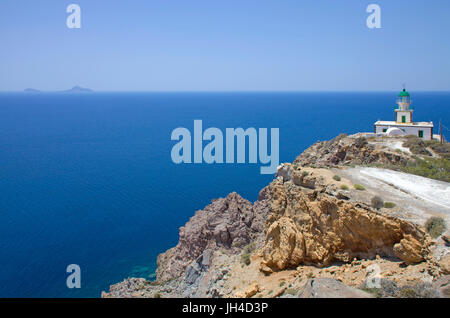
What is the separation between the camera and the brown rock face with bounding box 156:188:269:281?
2567 cm

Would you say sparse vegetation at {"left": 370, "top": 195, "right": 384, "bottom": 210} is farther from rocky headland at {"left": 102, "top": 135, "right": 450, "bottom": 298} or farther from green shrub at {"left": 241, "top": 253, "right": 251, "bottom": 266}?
green shrub at {"left": 241, "top": 253, "right": 251, "bottom": 266}

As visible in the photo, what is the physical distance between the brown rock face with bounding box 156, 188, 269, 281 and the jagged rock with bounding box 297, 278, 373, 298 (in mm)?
14955

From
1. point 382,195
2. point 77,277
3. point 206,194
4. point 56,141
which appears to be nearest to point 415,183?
point 382,195

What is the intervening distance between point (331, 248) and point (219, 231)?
12.0 meters

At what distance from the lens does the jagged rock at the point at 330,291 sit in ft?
28.7

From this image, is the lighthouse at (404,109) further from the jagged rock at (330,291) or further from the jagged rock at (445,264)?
the jagged rock at (330,291)

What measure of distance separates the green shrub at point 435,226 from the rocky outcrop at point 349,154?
33.9ft

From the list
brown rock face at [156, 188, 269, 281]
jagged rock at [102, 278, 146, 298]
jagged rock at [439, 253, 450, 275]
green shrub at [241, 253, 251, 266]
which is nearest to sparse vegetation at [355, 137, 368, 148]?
brown rock face at [156, 188, 269, 281]

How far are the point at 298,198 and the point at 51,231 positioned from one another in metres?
30.7

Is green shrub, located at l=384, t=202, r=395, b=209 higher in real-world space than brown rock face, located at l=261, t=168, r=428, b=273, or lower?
higher

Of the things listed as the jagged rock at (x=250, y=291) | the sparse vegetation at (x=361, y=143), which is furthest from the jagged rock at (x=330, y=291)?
the sparse vegetation at (x=361, y=143)

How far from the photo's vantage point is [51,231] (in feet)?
126

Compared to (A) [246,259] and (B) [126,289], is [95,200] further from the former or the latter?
(A) [246,259]

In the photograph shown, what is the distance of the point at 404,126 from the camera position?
110 feet
